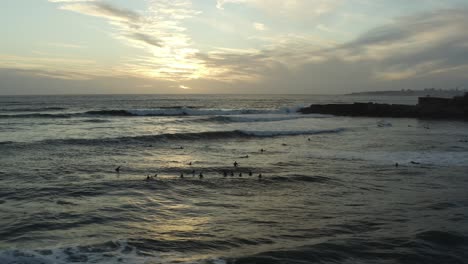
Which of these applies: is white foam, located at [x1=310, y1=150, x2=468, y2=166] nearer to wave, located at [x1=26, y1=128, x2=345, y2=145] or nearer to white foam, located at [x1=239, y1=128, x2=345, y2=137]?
wave, located at [x1=26, y1=128, x2=345, y2=145]

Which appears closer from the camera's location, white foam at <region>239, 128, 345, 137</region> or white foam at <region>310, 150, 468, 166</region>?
white foam at <region>310, 150, 468, 166</region>

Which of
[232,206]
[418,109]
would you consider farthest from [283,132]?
[418,109]

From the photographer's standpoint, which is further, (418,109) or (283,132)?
(418,109)

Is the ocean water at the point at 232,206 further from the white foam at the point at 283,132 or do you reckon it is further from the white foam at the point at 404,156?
the white foam at the point at 283,132

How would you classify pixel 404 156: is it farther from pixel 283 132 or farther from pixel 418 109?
pixel 418 109

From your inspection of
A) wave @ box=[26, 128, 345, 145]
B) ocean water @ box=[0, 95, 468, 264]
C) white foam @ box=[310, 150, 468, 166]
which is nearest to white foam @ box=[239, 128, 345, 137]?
wave @ box=[26, 128, 345, 145]

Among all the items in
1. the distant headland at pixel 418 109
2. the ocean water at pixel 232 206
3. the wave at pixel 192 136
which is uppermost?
the distant headland at pixel 418 109

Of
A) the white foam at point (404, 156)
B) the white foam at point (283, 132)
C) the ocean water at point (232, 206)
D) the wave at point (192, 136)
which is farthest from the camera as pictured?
the white foam at point (283, 132)

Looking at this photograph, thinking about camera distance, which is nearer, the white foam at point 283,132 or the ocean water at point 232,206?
the ocean water at point 232,206

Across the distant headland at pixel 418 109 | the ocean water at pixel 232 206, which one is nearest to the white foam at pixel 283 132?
the ocean water at pixel 232 206
